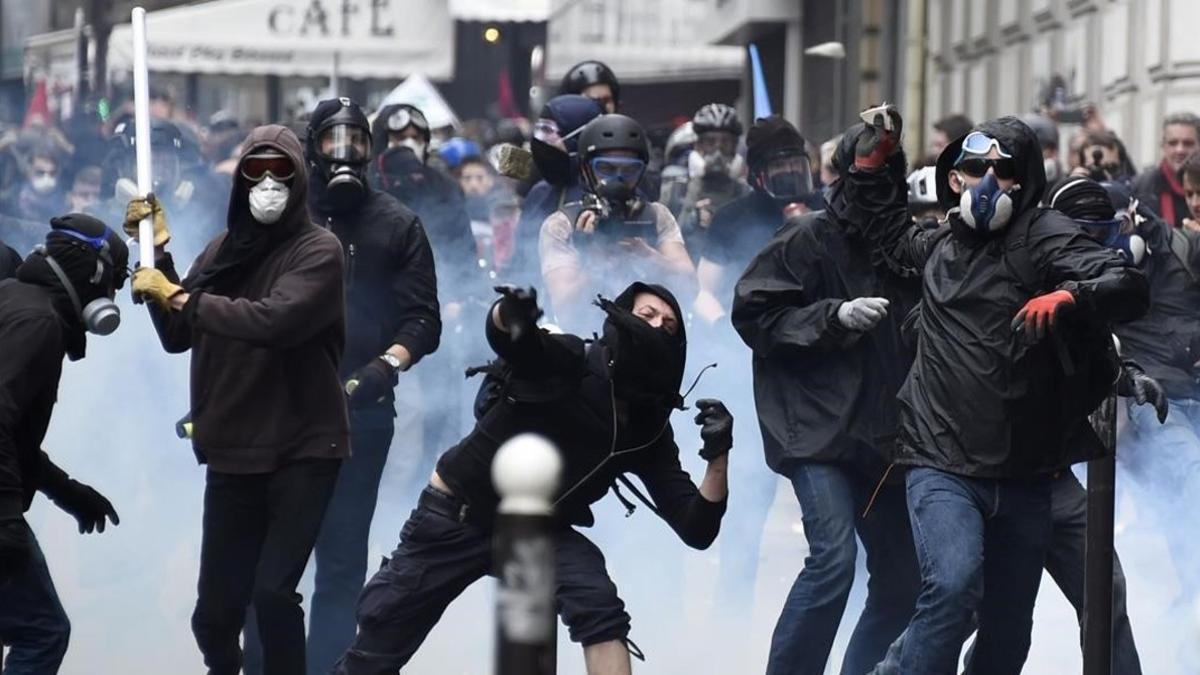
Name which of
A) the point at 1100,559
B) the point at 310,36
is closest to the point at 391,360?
the point at 1100,559

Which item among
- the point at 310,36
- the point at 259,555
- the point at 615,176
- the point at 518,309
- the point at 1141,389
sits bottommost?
the point at 259,555

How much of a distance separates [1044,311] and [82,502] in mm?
2541

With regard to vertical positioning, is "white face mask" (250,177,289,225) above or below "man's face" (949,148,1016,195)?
below

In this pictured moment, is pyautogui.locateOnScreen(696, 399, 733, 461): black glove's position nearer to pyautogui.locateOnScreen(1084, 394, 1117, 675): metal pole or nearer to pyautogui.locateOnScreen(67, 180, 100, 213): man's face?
pyautogui.locateOnScreen(1084, 394, 1117, 675): metal pole

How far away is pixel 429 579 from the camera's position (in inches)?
257

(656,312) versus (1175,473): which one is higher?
(656,312)

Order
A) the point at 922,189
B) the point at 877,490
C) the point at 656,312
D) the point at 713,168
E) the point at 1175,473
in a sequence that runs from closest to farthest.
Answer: the point at 656,312 < the point at 877,490 < the point at 1175,473 < the point at 922,189 < the point at 713,168

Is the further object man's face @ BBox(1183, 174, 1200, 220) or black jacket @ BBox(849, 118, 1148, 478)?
man's face @ BBox(1183, 174, 1200, 220)

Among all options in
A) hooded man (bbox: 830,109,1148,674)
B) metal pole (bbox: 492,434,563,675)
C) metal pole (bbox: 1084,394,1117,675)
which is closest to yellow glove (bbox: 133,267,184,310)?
hooded man (bbox: 830,109,1148,674)

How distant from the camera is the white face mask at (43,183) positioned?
46.2 ft

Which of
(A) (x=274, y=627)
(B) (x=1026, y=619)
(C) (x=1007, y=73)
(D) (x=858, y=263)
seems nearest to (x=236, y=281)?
(A) (x=274, y=627)

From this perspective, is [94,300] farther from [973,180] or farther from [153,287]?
[973,180]

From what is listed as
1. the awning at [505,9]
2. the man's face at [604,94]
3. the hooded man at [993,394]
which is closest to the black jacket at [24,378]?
the hooded man at [993,394]

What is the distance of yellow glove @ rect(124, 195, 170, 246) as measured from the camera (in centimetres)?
679
